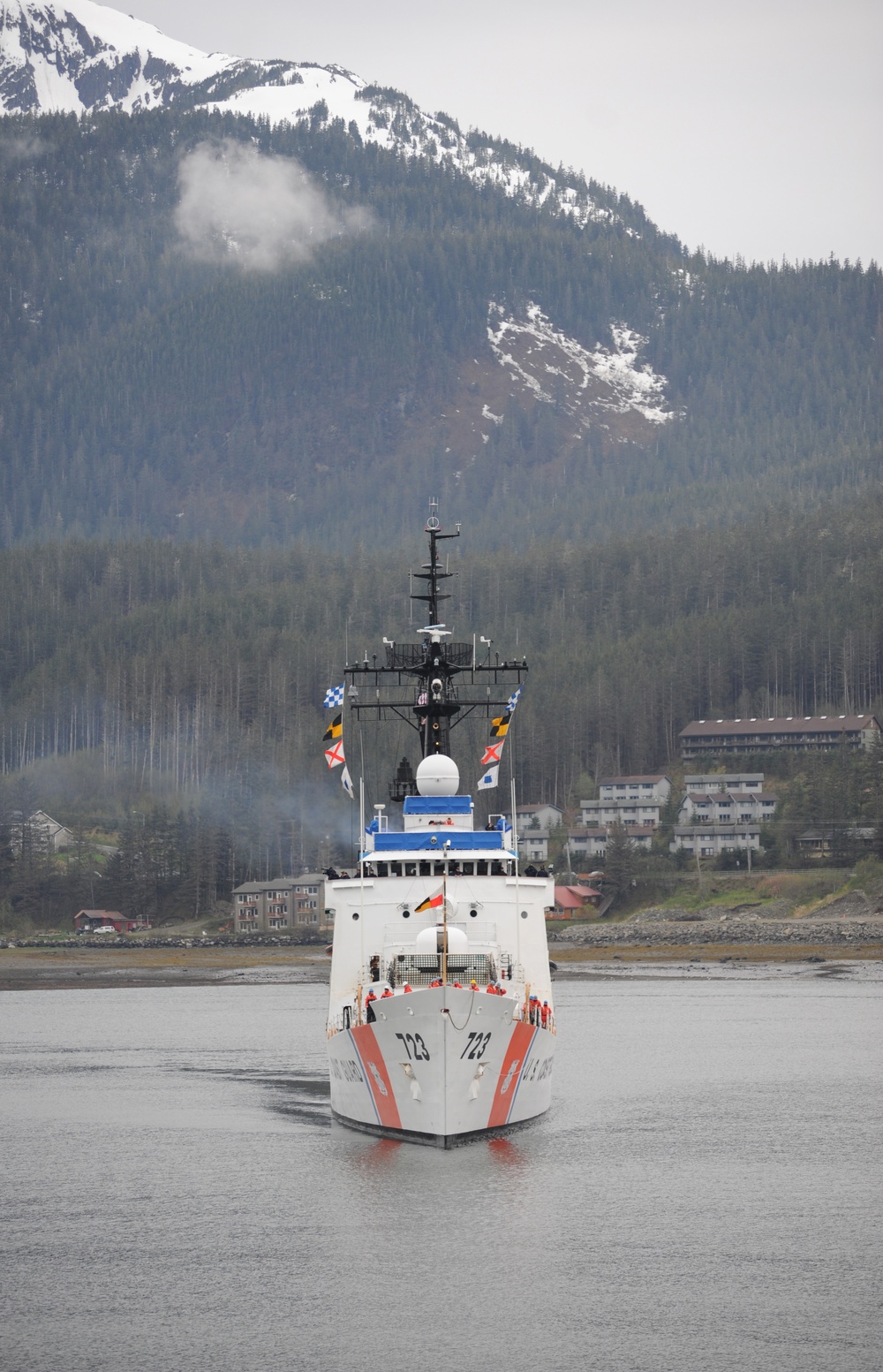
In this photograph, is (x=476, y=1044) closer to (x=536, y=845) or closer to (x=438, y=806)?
(x=438, y=806)

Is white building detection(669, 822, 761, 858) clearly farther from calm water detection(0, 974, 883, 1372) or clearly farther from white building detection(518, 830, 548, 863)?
calm water detection(0, 974, 883, 1372)

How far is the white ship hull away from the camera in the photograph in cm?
4950

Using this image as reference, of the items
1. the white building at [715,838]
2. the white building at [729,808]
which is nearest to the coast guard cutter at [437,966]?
the white building at [715,838]

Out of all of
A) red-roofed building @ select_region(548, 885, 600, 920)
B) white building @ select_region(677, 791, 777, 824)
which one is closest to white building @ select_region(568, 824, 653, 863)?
white building @ select_region(677, 791, 777, 824)

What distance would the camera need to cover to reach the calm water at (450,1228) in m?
37.1

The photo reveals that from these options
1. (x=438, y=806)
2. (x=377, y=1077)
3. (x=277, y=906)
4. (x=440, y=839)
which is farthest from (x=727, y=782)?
(x=377, y=1077)

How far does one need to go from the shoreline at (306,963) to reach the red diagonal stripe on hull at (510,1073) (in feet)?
244

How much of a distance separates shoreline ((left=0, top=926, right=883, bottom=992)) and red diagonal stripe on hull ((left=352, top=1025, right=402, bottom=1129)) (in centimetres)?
7599

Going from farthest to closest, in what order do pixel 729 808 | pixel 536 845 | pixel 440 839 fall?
pixel 536 845 < pixel 729 808 < pixel 440 839

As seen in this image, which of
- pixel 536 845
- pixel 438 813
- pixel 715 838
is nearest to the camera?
pixel 438 813

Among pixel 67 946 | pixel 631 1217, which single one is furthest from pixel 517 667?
pixel 67 946

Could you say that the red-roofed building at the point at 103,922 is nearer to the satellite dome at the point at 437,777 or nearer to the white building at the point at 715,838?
the white building at the point at 715,838

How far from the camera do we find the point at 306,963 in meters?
156

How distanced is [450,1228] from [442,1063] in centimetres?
564
